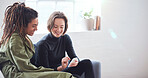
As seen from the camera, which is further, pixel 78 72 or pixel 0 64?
pixel 78 72

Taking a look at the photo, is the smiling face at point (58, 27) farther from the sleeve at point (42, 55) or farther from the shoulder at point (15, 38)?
the shoulder at point (15, 38)

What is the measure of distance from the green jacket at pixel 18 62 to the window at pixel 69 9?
0.99 meters

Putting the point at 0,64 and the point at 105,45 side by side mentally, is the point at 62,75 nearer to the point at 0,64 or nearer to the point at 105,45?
the point at 0,64

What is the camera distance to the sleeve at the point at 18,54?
1433 millimetres

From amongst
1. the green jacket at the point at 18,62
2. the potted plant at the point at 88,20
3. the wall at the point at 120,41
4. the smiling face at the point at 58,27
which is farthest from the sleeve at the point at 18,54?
the potted plant at the point at 88,20

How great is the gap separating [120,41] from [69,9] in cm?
89

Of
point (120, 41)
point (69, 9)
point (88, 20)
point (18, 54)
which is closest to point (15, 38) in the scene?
point (18, 54)

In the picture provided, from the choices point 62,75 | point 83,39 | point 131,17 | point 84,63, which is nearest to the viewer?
point 62,75

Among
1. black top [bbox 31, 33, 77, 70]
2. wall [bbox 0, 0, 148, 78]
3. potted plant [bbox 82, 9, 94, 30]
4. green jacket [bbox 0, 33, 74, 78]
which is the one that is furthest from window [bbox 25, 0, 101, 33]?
green jacket [bbox 0, 33, 74, 78]

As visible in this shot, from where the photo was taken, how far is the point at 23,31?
5.17 feet

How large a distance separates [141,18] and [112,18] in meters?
0.50

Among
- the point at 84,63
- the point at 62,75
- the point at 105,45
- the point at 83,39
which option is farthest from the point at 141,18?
the point at 62,75

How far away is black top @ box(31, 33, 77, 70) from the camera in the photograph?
1.83 metres

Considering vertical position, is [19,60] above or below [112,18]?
below
